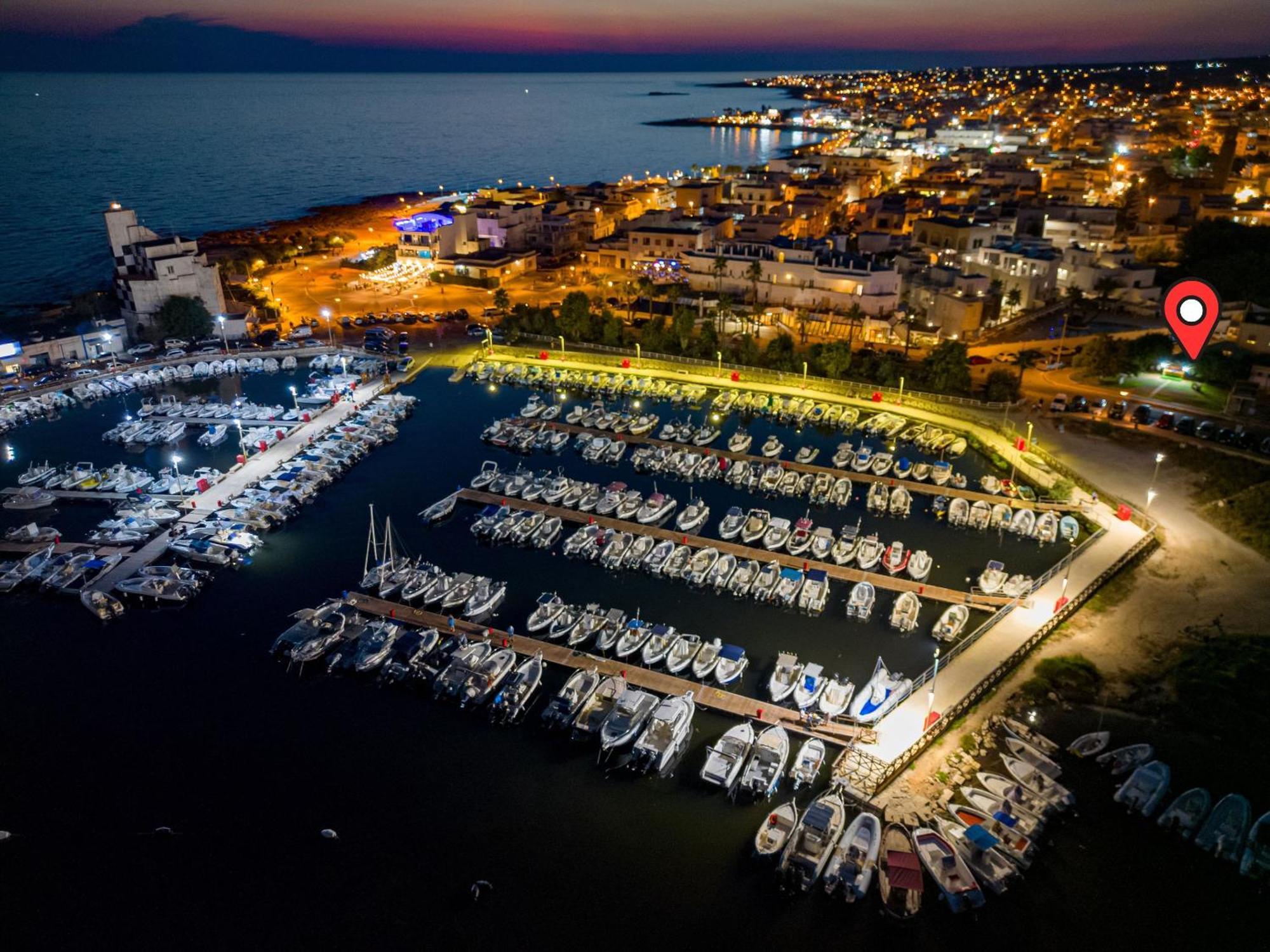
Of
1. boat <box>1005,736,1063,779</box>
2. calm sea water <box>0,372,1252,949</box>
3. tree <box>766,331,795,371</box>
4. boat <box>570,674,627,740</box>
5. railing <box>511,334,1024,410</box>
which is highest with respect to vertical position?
tree <box>766,331,795,371</box>

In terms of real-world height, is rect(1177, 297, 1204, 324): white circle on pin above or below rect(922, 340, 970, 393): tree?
above

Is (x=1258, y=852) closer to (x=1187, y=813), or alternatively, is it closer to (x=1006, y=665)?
(x=1187, y=813)

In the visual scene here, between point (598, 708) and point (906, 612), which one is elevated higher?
point (906, 612)

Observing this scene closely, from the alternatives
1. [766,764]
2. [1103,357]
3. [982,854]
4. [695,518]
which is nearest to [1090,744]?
[982,854]

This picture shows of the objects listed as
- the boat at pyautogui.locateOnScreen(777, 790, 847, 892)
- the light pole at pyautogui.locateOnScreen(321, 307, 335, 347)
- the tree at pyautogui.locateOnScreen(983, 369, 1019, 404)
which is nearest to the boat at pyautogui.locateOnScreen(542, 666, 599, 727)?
the boat at pyautogui.locateOnScreen(777, 790, 847, 892)

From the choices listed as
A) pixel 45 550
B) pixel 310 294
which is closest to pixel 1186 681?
pixel 45 550

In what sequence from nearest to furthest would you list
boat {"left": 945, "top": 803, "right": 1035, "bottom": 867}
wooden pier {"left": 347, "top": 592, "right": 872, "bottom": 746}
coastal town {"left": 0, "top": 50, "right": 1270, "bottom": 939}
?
1. boat {"left": 945, "top": 803, "right": 1035, "bottom": 867}
2. coastal town {"left": 0, "top": 50, "right": 1270, "bottom": 939}
3. wooden pier {"left": 347, "top": 592, "right": 872, "bottom": 746}

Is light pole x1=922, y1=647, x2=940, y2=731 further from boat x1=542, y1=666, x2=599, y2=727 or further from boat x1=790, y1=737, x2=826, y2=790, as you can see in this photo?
boat x1=542, y1=666, x2=599, y2=727
